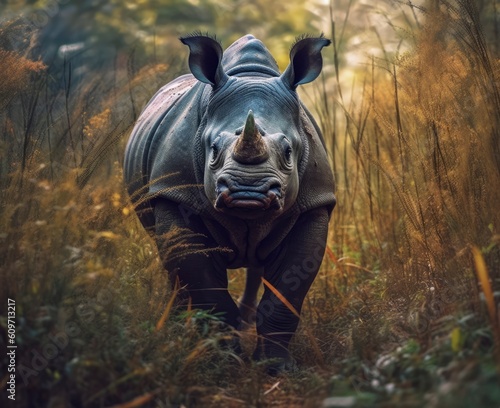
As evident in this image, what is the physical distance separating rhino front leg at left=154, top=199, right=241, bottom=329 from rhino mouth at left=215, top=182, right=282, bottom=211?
745 millimetres

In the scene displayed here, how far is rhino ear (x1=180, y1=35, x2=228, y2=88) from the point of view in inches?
223

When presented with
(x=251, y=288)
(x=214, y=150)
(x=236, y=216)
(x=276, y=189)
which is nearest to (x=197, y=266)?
(x=236, y=216)

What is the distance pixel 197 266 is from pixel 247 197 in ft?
3.17

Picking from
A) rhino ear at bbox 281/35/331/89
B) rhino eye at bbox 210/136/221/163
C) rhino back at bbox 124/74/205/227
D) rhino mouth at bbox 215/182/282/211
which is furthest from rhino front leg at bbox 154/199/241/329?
rhino ear at bbox 281/35/331/89

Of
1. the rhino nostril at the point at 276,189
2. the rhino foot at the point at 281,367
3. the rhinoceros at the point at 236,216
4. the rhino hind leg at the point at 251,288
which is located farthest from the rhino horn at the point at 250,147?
the rhino hind leg at the point at 251,288

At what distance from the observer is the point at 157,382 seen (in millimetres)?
4156

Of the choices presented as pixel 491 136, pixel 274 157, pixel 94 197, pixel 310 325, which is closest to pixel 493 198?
pixel 491 136

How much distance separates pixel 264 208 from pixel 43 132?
5.97 feet

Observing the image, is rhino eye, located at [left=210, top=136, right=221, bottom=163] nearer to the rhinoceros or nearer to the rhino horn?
the rhinoceros

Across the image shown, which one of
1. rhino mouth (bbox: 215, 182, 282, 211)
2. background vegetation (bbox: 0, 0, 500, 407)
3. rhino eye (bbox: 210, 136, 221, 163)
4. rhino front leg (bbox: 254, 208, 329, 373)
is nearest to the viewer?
background vegetation (bbox: 0, 0, 500, 407)

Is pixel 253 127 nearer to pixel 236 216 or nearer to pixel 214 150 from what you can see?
pixel 214 150

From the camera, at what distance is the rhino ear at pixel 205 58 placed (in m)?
5.66

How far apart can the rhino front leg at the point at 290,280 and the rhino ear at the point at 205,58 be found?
987mm

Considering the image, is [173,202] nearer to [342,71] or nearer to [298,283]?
[298,283]
